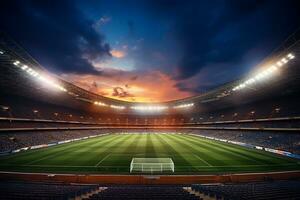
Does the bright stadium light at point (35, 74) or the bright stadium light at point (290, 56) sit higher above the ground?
the bright stadium light at point (290, 56)

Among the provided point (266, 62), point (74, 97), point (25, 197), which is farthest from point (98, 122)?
point (25, 197)

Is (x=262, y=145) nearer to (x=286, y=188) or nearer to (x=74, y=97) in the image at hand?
(x=286, y=188)

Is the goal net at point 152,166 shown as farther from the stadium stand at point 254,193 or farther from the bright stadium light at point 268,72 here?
the bright stadium light at point 268,72

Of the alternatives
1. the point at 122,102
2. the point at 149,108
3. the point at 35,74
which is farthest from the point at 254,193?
the point at 149,108

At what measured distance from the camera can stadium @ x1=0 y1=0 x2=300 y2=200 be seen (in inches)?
532

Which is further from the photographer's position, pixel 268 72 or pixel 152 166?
pixel 268 72

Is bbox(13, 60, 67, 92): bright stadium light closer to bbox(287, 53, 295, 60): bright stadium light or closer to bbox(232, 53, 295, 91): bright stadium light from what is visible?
bbox(287, 53, 295, 60): bright stadium light

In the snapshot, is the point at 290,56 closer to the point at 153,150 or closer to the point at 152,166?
the point at 152,166

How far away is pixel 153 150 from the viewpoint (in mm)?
34125

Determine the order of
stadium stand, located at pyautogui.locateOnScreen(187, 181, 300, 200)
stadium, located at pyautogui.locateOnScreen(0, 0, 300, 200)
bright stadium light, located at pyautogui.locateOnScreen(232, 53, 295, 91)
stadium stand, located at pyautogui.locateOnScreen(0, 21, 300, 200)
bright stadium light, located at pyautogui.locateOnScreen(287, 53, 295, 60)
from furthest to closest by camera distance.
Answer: bright stadium light, located at pyautogui.locateOnScreen(232, 53, 295, 91) < bright stadium light, located at pyautogui.locateOnScreen(287, 53, 295, 60) < stadium, located at pyautogui.locateOnScreen(0, 0, 300, 200) < stadium stand, located at pyautogui.locateOnScreen(0, 21, 300, 200) < stadium stand, located at pyautogui.locateOnScreen(187, 181, 300, 200)

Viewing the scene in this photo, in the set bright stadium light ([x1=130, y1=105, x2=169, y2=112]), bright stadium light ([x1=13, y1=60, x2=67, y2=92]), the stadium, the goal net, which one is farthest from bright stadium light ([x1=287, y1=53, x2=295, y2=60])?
bright stadium light ([x1=130, y1=105, x2=169, y2=112])

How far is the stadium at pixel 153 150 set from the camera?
13523 millimetres

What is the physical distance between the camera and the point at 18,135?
35969 mm

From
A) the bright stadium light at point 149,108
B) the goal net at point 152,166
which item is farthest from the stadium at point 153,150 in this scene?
the bright stadium light at point 149,108
